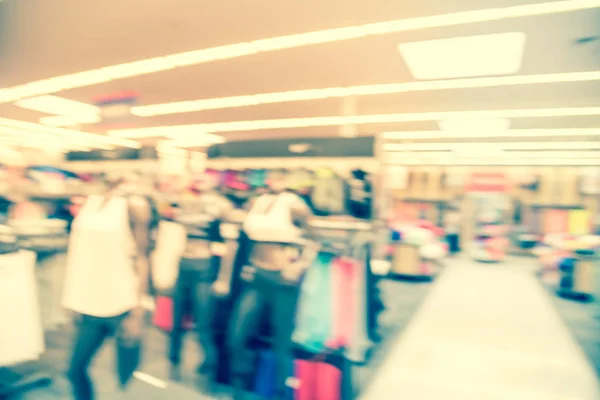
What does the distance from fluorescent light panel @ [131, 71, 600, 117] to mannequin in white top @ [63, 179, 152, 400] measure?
2239 millimetres

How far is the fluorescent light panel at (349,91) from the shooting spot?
223 inches

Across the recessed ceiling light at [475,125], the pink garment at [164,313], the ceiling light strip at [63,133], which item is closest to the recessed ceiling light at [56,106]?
the ceiling light strip at [63,133]

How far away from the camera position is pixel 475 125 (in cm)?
862

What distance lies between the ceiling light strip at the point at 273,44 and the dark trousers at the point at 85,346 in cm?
382

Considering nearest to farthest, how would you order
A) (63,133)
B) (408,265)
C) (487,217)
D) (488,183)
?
(408,265) < (488,183) < (63,133) < (487,217)

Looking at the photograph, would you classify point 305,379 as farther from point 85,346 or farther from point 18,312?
point 18,312

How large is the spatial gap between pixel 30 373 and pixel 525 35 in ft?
19.1

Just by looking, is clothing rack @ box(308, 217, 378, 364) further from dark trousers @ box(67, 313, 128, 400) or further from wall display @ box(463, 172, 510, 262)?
wall display @ box(463, 172, 510, 262)

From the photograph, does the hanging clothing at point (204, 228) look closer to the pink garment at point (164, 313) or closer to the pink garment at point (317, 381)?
the pink garment at point (164, 313)

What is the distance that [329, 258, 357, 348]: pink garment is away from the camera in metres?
2.44

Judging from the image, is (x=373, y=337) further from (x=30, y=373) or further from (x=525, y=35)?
(x=525, y=35)

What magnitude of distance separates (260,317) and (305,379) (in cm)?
51

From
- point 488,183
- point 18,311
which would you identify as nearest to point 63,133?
point 18,311

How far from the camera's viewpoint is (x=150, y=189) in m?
2.68
